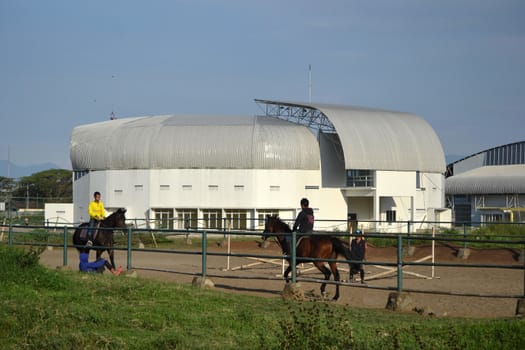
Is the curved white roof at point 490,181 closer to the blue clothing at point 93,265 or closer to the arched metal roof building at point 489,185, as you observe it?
the arched metal roof building at point 489,185

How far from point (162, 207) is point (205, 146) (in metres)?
4.88

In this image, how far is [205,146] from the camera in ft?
187

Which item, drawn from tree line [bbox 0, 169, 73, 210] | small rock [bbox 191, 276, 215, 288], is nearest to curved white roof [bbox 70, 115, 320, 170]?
small rock [bbox 191, 276, 215, 288]

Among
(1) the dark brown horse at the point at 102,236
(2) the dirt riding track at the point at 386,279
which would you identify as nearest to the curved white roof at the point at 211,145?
(2) the dirt riding track at the point at 386,279

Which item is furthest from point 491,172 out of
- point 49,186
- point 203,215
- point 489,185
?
point 49,186

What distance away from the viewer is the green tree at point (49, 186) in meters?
126

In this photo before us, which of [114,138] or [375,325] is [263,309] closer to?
[375,325]

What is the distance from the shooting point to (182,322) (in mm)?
12469

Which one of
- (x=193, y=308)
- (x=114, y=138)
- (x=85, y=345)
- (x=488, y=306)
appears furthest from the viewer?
(x=114, y=138)

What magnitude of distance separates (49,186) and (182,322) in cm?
11746

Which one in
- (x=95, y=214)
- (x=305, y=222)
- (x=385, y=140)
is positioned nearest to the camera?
(x=305, y=222)

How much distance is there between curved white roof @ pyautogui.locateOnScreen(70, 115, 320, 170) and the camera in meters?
56.7

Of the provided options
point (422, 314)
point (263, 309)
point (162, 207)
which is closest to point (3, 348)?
point (263, 309)

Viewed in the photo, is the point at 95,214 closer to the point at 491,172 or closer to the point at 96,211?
the point at 96,211
